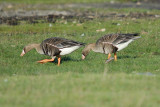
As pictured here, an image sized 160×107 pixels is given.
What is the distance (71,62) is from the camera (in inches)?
623

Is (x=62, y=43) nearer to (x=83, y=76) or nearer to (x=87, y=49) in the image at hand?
(x=87, y=49)

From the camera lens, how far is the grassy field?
892 centimetres

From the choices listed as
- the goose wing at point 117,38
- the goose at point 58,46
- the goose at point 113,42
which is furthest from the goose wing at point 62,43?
the goose wing at point 117,38

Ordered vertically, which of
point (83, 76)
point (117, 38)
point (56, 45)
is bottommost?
point (83, 76)

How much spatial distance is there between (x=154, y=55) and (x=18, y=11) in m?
25.0

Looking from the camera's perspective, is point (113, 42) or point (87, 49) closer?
point (113, 42)

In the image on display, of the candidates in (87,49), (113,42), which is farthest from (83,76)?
(87,49)

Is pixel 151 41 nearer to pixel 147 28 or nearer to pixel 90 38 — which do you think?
pixel 90 38

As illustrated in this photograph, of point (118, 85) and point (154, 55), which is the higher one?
point (118, 85)

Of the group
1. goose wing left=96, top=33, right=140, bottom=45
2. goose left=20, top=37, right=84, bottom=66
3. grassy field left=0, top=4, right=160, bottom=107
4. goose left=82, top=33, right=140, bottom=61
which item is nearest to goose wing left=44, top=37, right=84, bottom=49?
goose left=20, top=37, right=84, bottom=66

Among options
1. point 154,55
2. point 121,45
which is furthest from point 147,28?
point 121,45

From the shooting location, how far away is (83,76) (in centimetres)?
1159

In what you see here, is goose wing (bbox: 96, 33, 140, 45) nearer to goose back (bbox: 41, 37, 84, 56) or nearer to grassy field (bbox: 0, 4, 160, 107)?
grassy field (bbox: 0, 4, 160, 107)

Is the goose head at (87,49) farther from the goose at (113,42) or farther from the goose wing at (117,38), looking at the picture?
the goose wing at (117,38)
